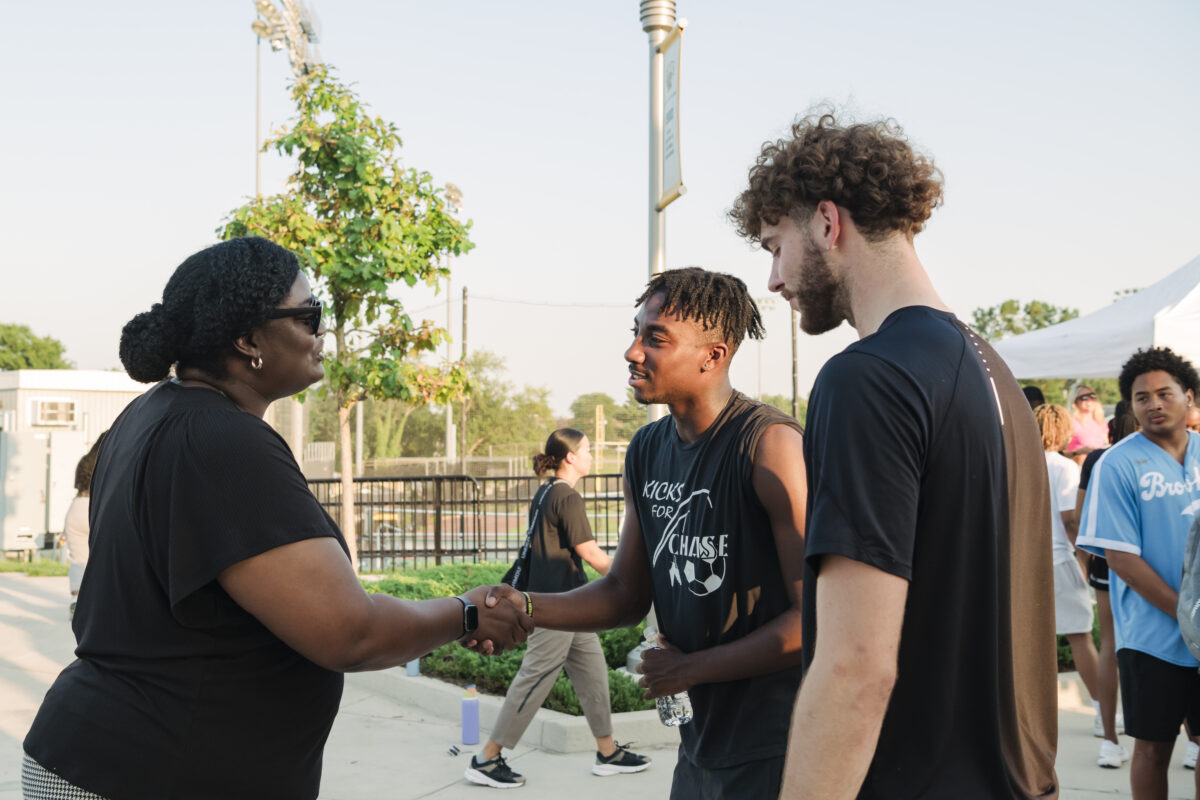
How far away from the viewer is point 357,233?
1140 cm

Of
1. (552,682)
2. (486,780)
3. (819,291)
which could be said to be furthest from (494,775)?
(819,291)

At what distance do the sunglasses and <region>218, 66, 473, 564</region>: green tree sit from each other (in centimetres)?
882

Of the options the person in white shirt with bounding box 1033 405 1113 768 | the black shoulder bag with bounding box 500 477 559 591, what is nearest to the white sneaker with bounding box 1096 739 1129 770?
the person in white shirt with bounding box 1033 405 1113 768

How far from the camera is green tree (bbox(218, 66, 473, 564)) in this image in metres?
11.5

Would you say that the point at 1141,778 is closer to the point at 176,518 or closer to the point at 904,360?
the point at 904,360

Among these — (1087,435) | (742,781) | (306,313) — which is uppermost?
(306,313)

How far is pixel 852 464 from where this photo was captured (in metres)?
1.62

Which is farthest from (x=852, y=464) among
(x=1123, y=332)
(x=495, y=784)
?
(x=1123, y=332)

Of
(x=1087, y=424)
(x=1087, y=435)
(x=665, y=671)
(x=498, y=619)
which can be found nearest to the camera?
(x=665, y=671)

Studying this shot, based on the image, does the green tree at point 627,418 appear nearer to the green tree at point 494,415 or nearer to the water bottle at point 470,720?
the green tree at point 494,415

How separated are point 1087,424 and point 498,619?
785 cm

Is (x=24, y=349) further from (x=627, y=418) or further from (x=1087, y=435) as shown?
(x=1087, y=435)

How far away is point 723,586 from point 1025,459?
1196 millimetres

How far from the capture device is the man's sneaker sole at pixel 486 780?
19.3 feet
